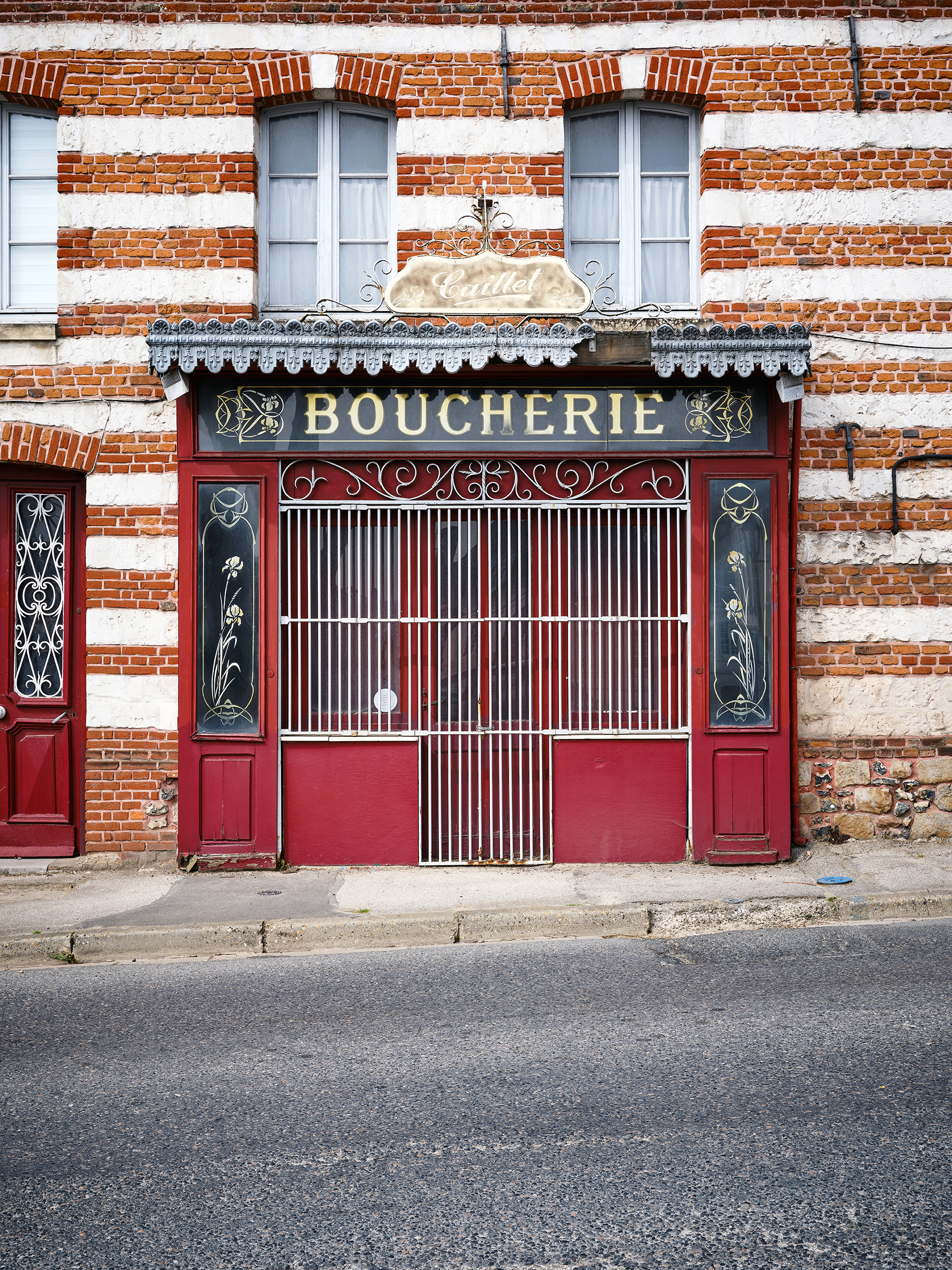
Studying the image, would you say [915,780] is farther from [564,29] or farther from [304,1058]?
[564,29]

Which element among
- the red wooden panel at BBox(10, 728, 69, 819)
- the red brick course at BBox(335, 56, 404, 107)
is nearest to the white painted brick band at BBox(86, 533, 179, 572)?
the red wooden panel at BBox(10, 728, 69, 819)

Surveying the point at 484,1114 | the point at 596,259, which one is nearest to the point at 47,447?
the point at 596,259

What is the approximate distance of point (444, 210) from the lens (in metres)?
8.03

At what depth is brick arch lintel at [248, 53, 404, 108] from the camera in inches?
315

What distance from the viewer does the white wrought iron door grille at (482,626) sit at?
7789mm

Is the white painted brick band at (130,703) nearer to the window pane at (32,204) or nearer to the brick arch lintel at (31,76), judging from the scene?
the window pane at (32,204)

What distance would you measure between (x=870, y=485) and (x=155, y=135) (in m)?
6.28

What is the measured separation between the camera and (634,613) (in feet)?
25.9

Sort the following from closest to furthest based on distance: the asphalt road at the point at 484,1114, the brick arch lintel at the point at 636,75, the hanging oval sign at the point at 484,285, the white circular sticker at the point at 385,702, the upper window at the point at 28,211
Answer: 1. the asphalt road at the point at 484,1114
2. the hanging oval sign at the point at 484,285
3. the white circular sticker at the point at 385,702
4. the brick arch lintel at the point at 636,75
5. the upper window at the point at 28,211

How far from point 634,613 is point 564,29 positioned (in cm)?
468

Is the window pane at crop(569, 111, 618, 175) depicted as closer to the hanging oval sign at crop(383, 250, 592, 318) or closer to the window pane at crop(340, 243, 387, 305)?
the hanging oval sign at crop(383, 250, 592, 318)

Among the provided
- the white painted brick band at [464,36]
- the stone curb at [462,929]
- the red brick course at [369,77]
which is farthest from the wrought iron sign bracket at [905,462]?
the red brick course at [369,77]

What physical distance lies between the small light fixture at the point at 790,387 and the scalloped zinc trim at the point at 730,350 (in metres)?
0.09

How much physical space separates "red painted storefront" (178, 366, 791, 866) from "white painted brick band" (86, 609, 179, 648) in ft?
1.20
